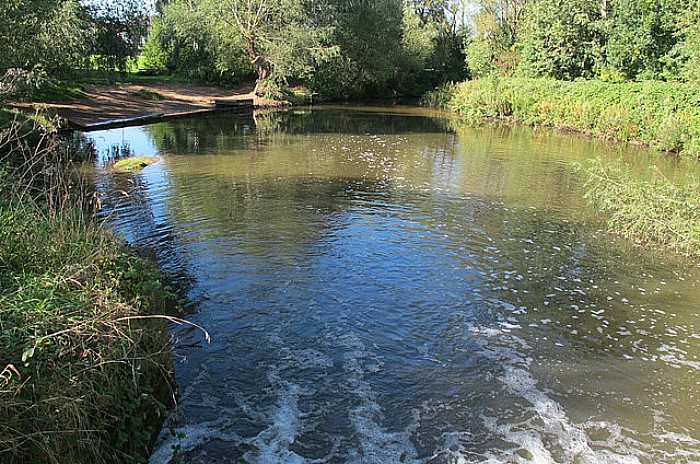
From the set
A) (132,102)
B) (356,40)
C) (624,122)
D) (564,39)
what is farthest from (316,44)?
(624,122)

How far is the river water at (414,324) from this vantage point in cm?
516

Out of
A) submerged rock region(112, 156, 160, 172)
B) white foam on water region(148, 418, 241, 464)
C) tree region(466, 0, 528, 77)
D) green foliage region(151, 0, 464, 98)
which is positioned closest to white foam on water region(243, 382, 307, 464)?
white foam on water region(148, 418, 241, 464)

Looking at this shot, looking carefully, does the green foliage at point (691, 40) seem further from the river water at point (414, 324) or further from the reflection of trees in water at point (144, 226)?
the reflection of trees in water at point (144, 226)

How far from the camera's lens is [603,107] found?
85.5 feet

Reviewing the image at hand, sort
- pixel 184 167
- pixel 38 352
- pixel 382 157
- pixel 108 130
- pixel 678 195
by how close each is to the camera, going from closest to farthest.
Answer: pixel 38 352 → pixel 678 195 → pixel 184 167 → pixel 382 157 → pixel 108 130

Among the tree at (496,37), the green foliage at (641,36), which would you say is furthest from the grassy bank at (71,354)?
the tree at (496,37)

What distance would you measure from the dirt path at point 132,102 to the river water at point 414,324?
→ 45.3 ft

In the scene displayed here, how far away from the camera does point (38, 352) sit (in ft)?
11.9

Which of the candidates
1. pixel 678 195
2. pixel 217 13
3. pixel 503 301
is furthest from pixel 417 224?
pixel 217 13

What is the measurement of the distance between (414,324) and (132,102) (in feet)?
98.2

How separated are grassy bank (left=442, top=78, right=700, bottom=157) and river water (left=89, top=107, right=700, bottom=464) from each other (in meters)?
8.92

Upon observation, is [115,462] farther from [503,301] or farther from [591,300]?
[591,300]

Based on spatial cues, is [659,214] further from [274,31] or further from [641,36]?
[274,31]

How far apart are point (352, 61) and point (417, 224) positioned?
39.0 metres
